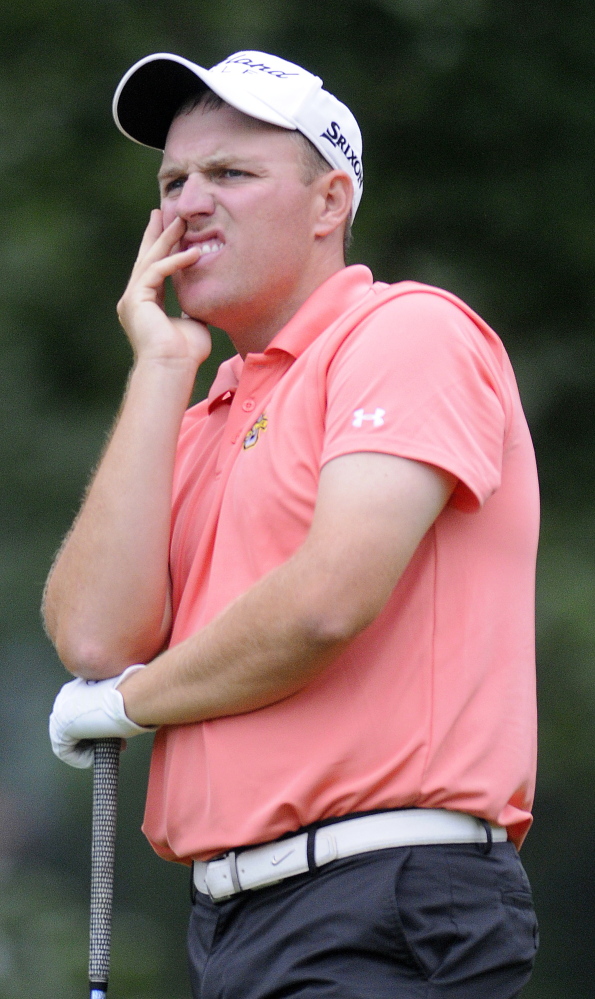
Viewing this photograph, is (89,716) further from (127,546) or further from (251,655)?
(251,655)

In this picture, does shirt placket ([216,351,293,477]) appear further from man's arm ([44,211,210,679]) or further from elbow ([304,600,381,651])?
elbow ([304,600,381,651])

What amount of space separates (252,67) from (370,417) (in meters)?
0.75

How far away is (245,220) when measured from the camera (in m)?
2.09

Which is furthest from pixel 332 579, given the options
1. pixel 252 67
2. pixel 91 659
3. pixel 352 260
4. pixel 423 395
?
pixel 352 260

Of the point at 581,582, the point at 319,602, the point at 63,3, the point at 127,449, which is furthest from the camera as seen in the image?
the point at 63,3

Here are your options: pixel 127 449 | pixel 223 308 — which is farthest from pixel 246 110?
pixel 127 449

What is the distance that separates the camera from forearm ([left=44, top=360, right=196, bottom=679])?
6.46 feet

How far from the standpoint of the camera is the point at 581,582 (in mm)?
3438

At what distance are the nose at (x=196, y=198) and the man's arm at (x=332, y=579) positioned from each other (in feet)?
1.96

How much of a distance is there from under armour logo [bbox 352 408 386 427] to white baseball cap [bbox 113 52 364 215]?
0.61 meters

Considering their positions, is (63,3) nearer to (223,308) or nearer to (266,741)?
(223,308)

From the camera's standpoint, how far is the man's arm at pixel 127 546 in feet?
6.46

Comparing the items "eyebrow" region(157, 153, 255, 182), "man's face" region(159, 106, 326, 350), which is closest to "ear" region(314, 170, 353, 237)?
"man's face" region(159, 106, 326, 350)

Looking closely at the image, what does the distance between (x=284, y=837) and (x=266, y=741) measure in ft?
0.40
